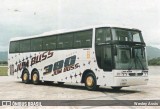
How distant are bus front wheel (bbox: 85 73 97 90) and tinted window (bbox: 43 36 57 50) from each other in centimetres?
427

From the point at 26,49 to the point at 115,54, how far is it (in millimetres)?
10671

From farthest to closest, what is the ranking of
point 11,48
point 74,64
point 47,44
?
point 11,48
point 47,44
point 74,64

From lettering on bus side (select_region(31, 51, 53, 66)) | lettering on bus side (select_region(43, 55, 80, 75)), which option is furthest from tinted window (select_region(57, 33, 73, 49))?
lettering on bus side (select_region(31, 51, 53, 66))

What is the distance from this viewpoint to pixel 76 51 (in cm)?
2158

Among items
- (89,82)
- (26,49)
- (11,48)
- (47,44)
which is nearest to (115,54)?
(89,82)

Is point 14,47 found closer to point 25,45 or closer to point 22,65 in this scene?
point 25,45

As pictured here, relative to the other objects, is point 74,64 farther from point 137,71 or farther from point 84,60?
point 137,71

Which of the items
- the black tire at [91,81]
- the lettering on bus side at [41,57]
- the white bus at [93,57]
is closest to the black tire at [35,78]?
the white bus at [93,57]

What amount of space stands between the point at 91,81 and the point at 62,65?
3433mm

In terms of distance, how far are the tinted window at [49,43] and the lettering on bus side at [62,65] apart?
44.2 inches

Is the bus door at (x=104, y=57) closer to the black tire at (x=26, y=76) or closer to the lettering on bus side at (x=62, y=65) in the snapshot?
the lettering on bus side at (x=62, y=65)

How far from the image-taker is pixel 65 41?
22.9 metres

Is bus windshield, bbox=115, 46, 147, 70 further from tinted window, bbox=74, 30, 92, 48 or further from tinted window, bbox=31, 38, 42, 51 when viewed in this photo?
tinted window, bbox=31, 38, 42, 51

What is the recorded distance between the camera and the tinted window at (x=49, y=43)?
24.2m
